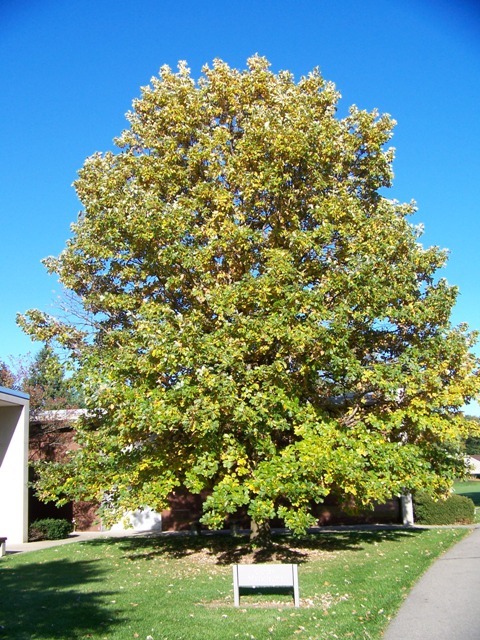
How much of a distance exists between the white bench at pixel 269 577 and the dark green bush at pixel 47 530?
13.1 metres

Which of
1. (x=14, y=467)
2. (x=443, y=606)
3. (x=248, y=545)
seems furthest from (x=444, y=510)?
(x=14, y=467)

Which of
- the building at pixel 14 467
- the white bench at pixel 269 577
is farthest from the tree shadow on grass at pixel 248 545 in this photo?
the white bench at pixel 269 577

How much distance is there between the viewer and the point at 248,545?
47.0 ft

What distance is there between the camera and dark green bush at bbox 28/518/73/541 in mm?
18859

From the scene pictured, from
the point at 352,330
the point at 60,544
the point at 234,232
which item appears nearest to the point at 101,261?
the point at 234,232

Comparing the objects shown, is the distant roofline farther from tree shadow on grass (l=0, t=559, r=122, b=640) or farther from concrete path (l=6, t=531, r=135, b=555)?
tree shadow on grass (l=0, t=559, r=122, b=640)

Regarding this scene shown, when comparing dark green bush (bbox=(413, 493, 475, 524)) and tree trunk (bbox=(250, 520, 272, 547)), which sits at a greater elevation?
tree trunk (bbox=(250, 520, 272, 547))

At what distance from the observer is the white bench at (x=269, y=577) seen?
782cm

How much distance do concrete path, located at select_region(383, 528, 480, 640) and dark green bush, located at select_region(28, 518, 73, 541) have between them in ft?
42.7

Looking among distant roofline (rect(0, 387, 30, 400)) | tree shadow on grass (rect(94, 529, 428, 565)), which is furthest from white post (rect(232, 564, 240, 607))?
distant roofline (rect(0, 387, 30, 400))

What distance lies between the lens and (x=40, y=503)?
21109mm

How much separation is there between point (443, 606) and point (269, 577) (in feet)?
7.71

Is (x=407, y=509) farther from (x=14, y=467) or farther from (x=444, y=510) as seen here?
(x=14, y=467)

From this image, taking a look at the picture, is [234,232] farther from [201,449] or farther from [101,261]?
[201,449]
